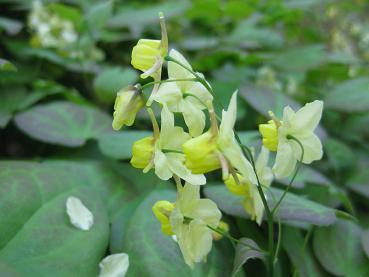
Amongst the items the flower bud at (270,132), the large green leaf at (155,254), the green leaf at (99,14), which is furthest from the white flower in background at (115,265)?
the green leaf at (99,14)

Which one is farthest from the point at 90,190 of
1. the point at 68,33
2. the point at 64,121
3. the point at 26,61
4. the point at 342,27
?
the point at 342,27

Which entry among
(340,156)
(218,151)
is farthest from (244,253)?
(340,156)

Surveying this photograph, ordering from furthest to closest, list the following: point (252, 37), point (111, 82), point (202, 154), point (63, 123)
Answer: point (252, 37) → point (111, 82) → point (63, 123) → point (202, 154)

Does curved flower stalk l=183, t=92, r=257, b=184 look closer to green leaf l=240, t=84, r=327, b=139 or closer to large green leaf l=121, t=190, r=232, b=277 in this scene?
large green leaf l=121, t=190, r=232, b=277

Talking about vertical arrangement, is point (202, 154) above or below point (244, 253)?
above

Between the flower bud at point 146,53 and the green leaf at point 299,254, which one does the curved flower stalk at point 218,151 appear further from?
the green leaf at point 299,254

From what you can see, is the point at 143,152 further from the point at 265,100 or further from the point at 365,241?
the point at 265,100
